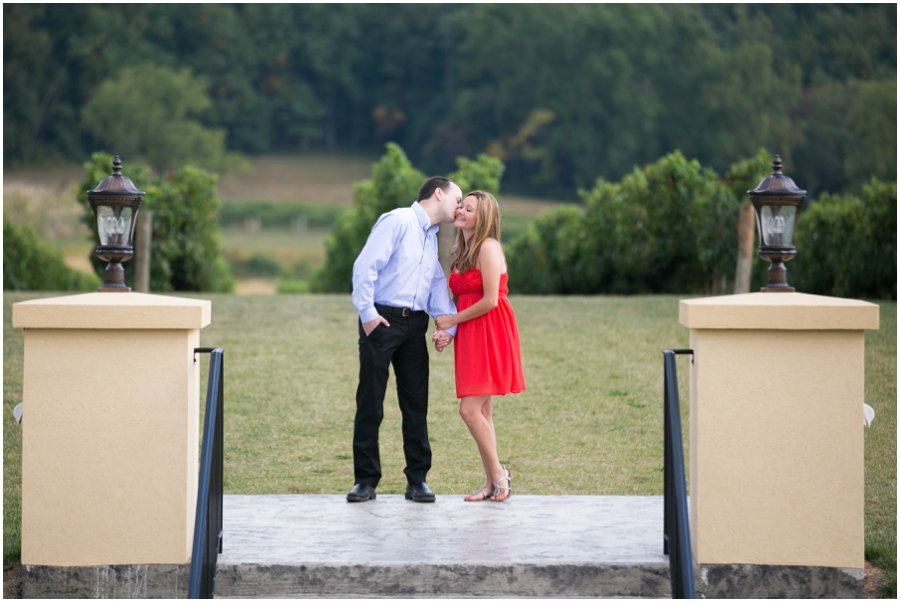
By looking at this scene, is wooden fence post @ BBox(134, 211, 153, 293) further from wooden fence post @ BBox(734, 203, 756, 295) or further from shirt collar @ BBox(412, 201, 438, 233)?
shirt collar @ BBox(412, 201, 438, 233)

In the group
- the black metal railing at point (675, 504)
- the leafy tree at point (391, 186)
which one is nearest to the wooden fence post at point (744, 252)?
the leafy tree at point (391, 186)

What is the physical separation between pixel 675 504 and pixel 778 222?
1612 mm

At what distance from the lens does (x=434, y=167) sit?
5456 centimetres

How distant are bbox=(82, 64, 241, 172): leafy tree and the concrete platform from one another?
150 feet

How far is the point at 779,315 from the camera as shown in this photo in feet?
13.1

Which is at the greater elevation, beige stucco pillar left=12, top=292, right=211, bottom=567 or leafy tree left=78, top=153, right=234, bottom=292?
leafy tree left=78, top=153, right=234, bottom=292

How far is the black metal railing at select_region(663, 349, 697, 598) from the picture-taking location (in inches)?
144

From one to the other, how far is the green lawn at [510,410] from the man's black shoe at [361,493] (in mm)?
968

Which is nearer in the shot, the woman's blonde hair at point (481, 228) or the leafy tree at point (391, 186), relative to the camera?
the woman's blonde hair at point (481, 228)

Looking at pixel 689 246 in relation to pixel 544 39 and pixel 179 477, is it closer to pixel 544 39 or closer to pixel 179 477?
pixel 179 477

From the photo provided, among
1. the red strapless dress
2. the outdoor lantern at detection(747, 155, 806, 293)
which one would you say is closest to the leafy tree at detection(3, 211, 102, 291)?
the red strapless dress

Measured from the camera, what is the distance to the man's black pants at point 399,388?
199 inches

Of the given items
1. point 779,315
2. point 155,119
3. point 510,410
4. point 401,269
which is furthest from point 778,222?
point 155,119

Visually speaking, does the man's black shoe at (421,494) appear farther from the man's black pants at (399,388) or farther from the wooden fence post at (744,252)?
the wooden fence post at (744,252)
